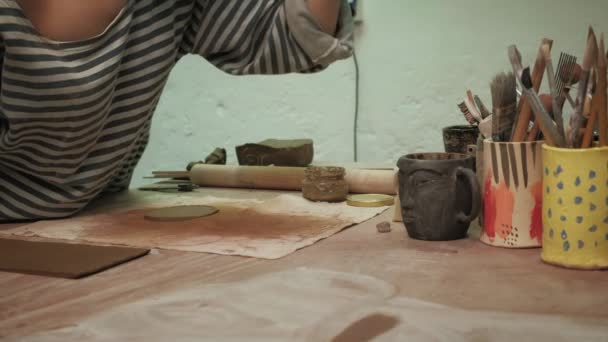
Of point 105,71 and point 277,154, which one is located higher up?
point 105,71

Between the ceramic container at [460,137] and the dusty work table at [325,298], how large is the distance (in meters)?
0.25

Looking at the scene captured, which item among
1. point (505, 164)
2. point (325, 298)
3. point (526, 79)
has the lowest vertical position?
point (325, 298)

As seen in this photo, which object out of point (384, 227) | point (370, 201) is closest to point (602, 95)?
point (384, 227)

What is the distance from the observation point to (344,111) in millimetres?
2174

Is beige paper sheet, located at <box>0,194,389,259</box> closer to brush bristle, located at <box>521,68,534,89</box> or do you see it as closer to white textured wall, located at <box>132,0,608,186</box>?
brush bristle, located at <box>521,68,534,89</box>

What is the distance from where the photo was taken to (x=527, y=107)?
33.7 inches

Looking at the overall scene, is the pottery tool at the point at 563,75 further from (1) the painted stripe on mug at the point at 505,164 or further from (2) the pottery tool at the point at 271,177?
(2) the pottery tool at the point at 271,177

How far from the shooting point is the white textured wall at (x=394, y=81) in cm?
191

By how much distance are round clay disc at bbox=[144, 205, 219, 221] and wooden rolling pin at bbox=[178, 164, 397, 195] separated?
0.19m

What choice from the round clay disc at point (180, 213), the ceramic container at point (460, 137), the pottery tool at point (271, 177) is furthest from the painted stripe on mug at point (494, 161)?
the round clay disc at point (180, 213)

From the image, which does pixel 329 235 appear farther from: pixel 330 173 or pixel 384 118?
pixel 384 118

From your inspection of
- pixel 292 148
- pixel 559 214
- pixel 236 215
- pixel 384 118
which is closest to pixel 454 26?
pixel 384 118

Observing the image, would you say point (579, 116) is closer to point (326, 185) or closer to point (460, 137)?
point (460, 137)

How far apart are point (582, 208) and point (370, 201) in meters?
0.44
